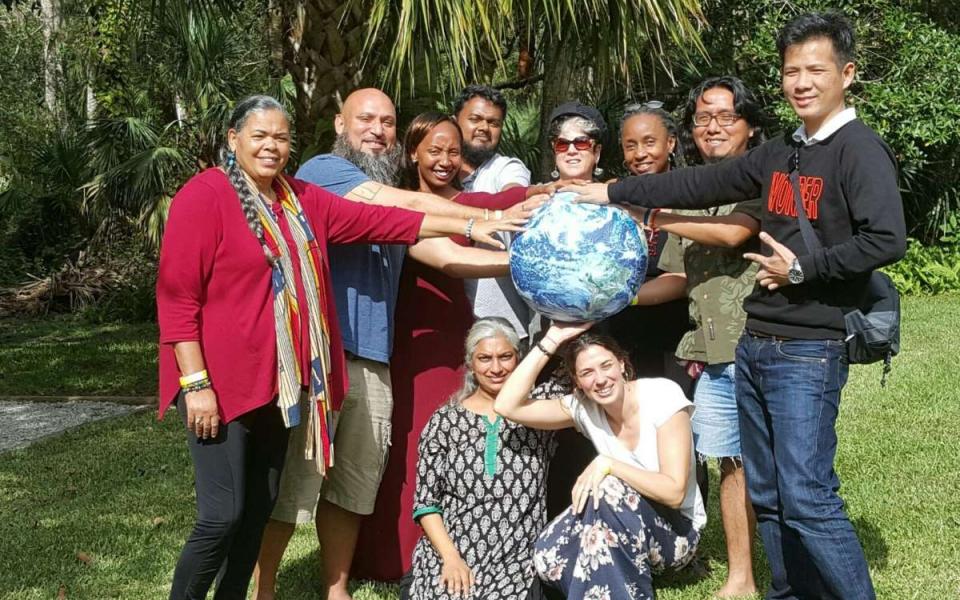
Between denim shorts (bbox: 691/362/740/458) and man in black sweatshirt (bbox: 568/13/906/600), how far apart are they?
440 millimetres

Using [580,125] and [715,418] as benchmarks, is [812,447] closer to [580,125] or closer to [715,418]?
[715,418]

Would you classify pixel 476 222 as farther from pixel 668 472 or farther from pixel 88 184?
pixel 88 184

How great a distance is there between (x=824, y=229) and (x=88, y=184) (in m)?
14.1

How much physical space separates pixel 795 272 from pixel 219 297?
70.8 inches

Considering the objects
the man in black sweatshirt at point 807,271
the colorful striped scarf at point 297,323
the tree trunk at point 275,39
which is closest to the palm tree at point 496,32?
the tree trunk at point 275,39

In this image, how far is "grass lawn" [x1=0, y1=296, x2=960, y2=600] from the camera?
468cm

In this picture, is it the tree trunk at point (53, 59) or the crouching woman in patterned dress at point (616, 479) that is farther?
the tree trunk at point (53, 59)

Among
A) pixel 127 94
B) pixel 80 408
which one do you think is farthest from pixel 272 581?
pixel 127 94

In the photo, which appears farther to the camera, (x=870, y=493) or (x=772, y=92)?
(x=772, y=92)

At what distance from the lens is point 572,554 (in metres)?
3.87

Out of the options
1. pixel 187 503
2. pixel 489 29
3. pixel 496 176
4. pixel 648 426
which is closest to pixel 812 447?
pixel 648 426

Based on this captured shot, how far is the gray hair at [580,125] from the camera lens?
4.21 m

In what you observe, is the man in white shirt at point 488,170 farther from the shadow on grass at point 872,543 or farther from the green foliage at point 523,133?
the green foliage at point 523,133

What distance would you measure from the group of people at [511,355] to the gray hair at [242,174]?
0.01 metres
